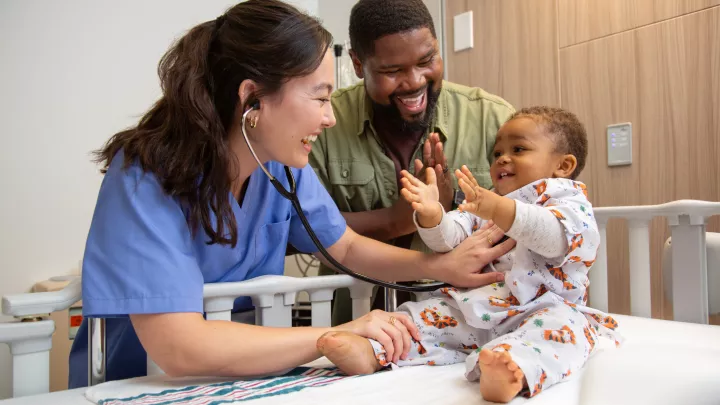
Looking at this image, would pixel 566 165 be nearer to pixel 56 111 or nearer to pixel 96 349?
pixel 96 349

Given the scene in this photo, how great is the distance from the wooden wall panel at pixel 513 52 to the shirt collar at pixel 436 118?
740 mm

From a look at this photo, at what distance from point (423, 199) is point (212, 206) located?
0.41 metres

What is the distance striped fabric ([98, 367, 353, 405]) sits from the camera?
0.92 meters

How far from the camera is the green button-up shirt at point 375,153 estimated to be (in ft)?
5.83

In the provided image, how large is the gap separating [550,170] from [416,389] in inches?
24.4

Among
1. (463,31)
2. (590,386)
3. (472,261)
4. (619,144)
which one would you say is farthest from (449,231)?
(463,31)

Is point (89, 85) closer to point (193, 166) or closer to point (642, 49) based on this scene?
point (193, 166)

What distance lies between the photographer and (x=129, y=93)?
2492mm

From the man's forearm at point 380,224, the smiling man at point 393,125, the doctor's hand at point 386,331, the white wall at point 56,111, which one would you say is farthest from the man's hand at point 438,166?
the white wall at point 56,111

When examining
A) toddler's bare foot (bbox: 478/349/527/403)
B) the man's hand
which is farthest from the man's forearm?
toddler's bare foot (bbox: 478/349/527/403)

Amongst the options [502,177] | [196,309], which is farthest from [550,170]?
[196,309]

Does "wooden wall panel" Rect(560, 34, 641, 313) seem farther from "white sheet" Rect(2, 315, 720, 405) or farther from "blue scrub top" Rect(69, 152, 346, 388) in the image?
"blue scrub top" Rect(69, 152, 346, 388)

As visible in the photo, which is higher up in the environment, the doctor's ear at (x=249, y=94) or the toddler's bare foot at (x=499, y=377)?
the doctor's ear at (x=249, y=94)

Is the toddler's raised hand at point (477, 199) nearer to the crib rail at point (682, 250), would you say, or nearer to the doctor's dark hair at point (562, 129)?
the doctor's dark hair at point (562, 129)
